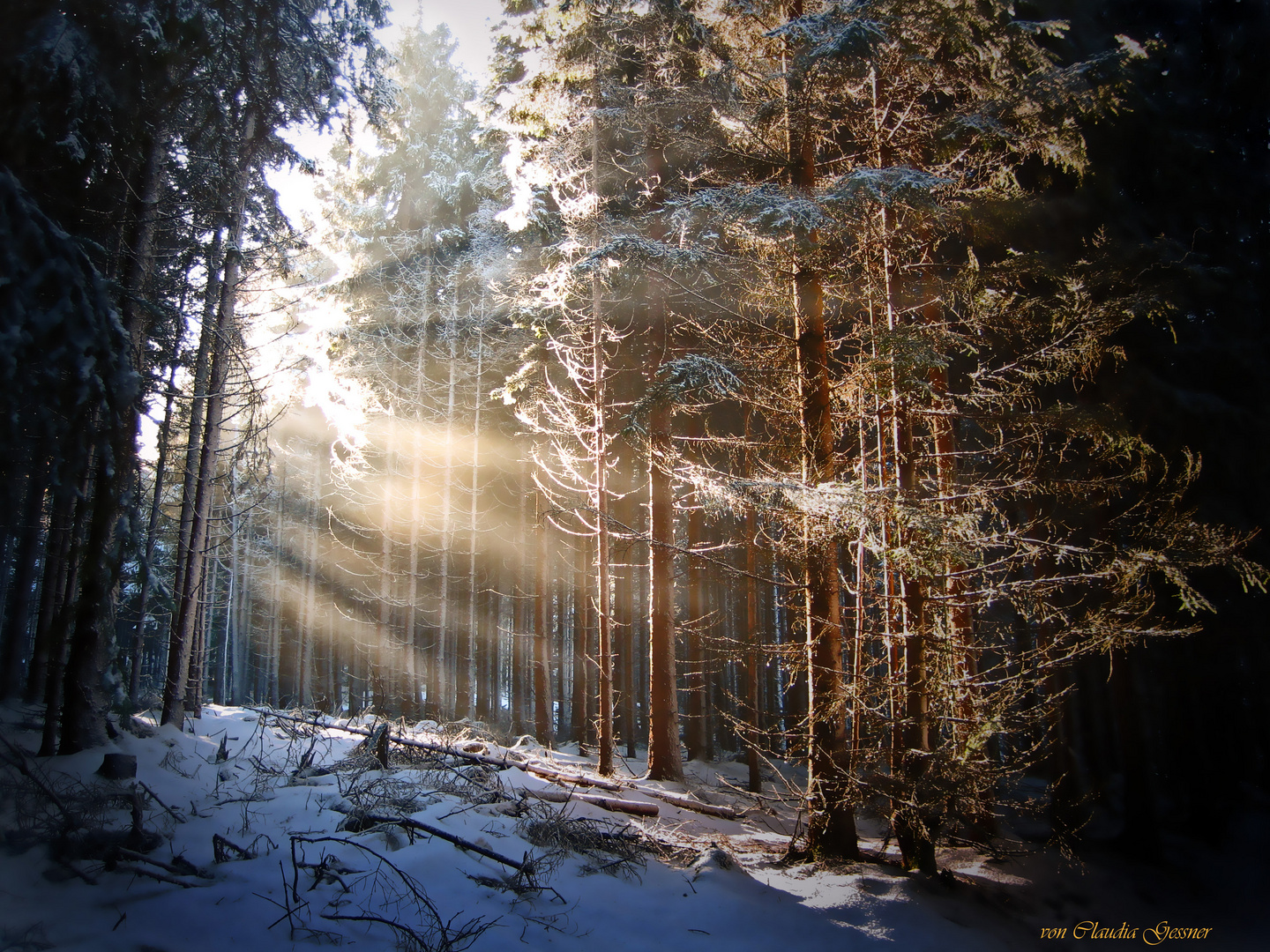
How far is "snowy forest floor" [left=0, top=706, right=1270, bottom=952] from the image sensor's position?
3803 millimetres

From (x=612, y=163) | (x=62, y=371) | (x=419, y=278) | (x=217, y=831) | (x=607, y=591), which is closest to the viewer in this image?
(x=62, y=371)

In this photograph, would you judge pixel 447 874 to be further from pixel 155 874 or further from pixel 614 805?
pixel 614 805

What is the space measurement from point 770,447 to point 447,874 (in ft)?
19.1

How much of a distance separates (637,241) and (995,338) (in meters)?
5.98

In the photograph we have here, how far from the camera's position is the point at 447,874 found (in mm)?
4641

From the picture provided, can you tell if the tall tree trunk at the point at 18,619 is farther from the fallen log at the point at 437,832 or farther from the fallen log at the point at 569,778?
the fallen log at the point at 437,832

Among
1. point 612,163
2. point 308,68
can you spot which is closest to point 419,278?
point 612,163

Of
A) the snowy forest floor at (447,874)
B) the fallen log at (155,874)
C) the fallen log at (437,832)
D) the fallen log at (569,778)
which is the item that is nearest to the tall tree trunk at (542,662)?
the fallen log at (569,778)

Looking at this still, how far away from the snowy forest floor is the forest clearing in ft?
0.16

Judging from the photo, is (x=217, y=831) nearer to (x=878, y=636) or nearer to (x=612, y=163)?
(x=878, y=636)

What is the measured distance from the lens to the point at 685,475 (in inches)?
294

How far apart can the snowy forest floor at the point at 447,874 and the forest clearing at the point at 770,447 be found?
5 centimetres

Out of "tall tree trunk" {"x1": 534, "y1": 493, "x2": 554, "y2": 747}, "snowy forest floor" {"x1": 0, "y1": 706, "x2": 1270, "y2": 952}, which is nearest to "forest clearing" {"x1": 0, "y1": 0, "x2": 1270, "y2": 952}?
"snowy forest floor" {"x1": 0, "y1": 706, "x2": 1270, "y2": 952}

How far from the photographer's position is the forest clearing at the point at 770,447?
4.36m
